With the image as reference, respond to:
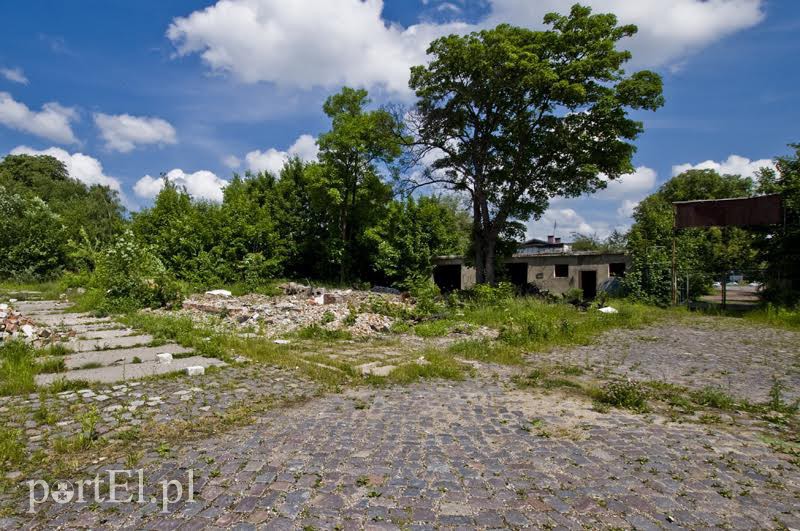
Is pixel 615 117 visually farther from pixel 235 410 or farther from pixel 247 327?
pixel 235 410

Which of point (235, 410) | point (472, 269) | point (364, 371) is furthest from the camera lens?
point (472, 269)

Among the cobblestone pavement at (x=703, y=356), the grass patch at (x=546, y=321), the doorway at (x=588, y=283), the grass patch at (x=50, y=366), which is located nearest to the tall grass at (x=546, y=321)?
the grass patch at (x=546, y=321)

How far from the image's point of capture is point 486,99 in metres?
19.0

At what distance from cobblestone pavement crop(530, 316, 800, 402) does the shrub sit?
4.70ft

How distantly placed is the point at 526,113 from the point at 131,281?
17.4 meters

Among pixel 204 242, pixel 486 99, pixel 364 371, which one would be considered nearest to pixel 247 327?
pixel 364 371

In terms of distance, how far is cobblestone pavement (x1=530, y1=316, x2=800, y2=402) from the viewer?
6457 mm

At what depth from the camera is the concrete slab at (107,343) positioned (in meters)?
7.64

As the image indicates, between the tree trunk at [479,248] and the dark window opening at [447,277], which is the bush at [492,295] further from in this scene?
the dark window opening at [447,277]

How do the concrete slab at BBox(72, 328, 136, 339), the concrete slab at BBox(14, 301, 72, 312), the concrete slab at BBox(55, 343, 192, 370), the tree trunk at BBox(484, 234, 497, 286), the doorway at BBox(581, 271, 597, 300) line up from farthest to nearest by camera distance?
the doorway at BBox(581, 271, 597, 300)
the tree trunk at BBox(484, 234, 497, 286)
the concrete slab at BBox(14, 301, 72, 312)
the concrete slab at BBox(72, 328, 136, 339)
the concrete slab at BBox(55, 343, 192, 370)

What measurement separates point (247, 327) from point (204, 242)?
12.5m

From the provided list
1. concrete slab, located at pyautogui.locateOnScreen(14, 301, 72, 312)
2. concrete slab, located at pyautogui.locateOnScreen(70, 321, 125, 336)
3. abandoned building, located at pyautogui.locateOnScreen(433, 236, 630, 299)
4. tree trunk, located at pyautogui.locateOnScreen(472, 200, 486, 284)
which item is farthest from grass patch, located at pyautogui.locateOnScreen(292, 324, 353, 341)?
abandoned building, located at pyautogui.locateOnScreen(433, 236, 630, 299)

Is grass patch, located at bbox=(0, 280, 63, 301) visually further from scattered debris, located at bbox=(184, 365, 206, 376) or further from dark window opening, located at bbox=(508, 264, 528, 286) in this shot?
dark window opening, located at bbox=(508, 264, 528, 286)

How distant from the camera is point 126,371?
241 inches
